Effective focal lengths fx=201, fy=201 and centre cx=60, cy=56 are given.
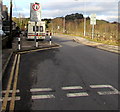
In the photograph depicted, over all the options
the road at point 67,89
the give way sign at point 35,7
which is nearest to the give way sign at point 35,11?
the give way sign at point 35,7

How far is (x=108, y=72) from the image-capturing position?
28.6 feet

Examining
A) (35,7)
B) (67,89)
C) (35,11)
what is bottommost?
(67,89)

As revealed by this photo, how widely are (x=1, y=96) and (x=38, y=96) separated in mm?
1052

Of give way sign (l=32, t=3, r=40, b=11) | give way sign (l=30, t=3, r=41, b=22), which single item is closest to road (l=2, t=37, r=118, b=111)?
give way sign (l=30, t=3, r=41, b=22)

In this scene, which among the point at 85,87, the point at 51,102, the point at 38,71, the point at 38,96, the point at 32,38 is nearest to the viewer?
the point at 51,102

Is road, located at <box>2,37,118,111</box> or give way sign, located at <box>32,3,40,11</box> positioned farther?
give way sign, located at <box>32,3,40,11</box>

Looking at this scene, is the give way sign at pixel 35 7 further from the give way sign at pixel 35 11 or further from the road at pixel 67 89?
the road at pixel 67 89

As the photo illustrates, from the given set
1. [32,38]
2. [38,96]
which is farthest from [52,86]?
[32,38]

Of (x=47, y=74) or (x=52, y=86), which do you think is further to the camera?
(x=47, y=74)

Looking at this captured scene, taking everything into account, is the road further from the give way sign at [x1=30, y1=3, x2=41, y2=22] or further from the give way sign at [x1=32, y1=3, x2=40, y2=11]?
the give way sign at [x1=32, y1=3, x2=40, y2=11]

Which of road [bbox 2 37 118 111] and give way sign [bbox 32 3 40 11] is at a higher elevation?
give way sign [bbox 32 3 40 11]

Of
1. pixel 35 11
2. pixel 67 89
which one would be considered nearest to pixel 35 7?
pixel 35 11

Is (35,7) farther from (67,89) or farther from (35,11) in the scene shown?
(67,89)

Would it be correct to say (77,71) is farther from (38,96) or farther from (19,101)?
(19,101)
